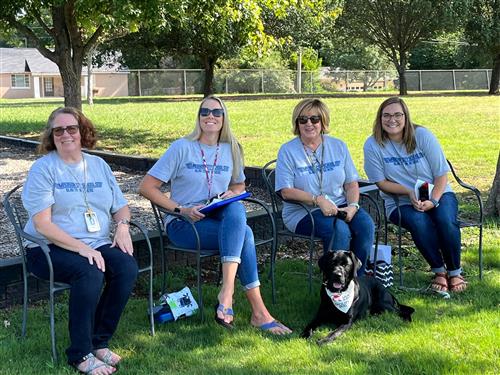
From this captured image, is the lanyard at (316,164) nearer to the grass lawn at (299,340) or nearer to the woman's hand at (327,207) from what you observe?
the woman's hand at (327,207)

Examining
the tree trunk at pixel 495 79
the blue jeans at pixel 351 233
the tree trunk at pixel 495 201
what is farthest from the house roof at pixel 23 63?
the blue jeans at pixel 351 233

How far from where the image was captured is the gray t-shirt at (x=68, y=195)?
3700 mm

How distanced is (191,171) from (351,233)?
Result: 1163 mm

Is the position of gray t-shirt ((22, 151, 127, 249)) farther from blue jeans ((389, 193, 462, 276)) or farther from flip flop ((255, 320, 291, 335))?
blue jeans ((389, 193, 462, 276))

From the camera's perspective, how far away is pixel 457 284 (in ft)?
15.7

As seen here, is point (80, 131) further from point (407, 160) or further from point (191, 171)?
point (407, 160)

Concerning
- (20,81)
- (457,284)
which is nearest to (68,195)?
(457,284)

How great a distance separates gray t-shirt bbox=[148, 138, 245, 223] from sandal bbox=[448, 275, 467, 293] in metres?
1.74

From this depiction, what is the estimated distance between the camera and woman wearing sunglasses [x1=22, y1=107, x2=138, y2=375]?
3.50m

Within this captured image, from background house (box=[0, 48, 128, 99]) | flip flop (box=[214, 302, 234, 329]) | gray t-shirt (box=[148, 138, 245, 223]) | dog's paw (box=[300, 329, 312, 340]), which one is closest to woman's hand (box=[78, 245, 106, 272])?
flip flop (box=[214, 302, 234, 329])

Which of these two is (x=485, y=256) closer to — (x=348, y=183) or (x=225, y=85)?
(x=348, y=183)

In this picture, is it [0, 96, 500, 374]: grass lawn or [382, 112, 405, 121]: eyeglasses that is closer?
[0, 96, 500, 374]: grass lawn

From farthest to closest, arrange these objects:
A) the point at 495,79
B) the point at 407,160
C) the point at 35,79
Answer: the point at 35,79 → the point at 495,79 → the point at 407,160

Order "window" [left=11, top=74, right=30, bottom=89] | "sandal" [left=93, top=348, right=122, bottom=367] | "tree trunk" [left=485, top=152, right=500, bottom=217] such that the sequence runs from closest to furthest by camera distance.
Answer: "sandal" [left=93, top=348, right=122, bottom=367], "tree trunk" [left=485, top=152, right=500, bottom=217], "window" [left=11, top=74, right=30, bottom=89]
